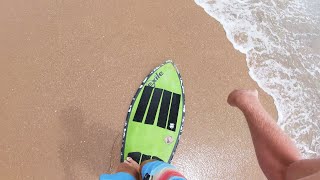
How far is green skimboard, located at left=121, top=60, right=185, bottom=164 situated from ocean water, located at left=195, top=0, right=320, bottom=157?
39 cm

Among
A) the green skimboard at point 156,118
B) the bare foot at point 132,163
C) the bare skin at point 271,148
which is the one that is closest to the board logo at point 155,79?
the green skimboard at point 156,118

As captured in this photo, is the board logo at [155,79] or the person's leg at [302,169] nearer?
the person's leg at [302,169]

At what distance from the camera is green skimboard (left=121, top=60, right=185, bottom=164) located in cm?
169

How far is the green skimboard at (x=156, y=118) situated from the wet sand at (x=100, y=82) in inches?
1.5

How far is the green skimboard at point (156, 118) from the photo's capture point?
5.54 feet

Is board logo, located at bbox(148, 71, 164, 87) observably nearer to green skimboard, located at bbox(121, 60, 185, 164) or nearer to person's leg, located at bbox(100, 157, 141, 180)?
green skimboard, located at bbox(121, 60, 185, 164)

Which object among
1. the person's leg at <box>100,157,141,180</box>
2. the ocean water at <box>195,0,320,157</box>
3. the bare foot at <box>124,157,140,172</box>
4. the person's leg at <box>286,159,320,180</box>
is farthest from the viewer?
the ocean water at <box>195,0,320,157</box>

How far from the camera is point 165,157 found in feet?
5.56

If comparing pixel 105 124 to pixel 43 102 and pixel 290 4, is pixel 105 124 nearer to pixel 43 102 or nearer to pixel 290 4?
pixel 43 102

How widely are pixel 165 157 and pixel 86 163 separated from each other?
0.34 m

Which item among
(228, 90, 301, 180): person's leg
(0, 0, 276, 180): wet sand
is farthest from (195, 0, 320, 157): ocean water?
(228, 90, 301, 180): person's leg

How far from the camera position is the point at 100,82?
1.72 meters

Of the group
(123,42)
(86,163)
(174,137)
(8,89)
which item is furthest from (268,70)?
(8,89)

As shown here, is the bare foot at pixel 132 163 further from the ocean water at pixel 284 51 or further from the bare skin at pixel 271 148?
the ocean water at pixel 284 51
